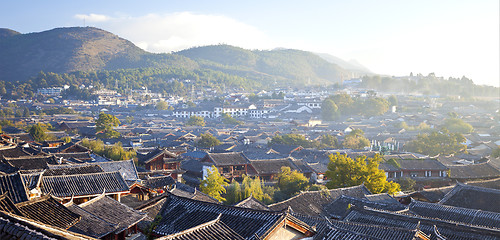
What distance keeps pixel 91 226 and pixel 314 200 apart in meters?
14.1

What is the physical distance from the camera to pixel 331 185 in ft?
95.3

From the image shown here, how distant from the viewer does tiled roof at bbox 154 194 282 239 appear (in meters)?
10.7

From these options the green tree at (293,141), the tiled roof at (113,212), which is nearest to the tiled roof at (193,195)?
the tiled roof at (113,212)

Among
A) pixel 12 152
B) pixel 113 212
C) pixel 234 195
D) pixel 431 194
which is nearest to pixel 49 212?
pixel 113 212

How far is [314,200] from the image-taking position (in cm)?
2452

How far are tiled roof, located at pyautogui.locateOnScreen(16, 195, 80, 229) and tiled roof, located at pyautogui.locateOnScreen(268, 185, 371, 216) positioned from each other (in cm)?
1214

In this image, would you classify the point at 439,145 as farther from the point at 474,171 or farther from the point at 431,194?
the point at 431,194

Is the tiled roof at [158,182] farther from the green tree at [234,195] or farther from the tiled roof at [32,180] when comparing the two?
the tiled roof at [32,180]

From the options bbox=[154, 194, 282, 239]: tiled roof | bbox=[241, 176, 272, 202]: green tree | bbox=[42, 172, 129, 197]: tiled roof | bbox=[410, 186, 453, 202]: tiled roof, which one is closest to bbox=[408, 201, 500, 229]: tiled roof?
bbox=[410, 186, 453, 202]: tiled roof

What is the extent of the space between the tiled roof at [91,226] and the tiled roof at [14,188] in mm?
1473

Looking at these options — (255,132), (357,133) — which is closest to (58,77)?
(255,132)

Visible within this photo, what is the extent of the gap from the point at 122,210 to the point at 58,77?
431 ft

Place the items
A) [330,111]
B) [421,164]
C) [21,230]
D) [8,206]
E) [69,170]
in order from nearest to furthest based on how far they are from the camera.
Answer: [21,230]
[8,206]
[69,170]
[421,164]
[330,111]

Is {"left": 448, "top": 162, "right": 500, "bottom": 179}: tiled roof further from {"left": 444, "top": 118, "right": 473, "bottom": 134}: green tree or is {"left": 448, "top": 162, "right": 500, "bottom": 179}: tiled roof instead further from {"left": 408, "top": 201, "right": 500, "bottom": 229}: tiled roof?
{"left": 444, "top": 118, "right": 473, "bottom": 134}: green tree
